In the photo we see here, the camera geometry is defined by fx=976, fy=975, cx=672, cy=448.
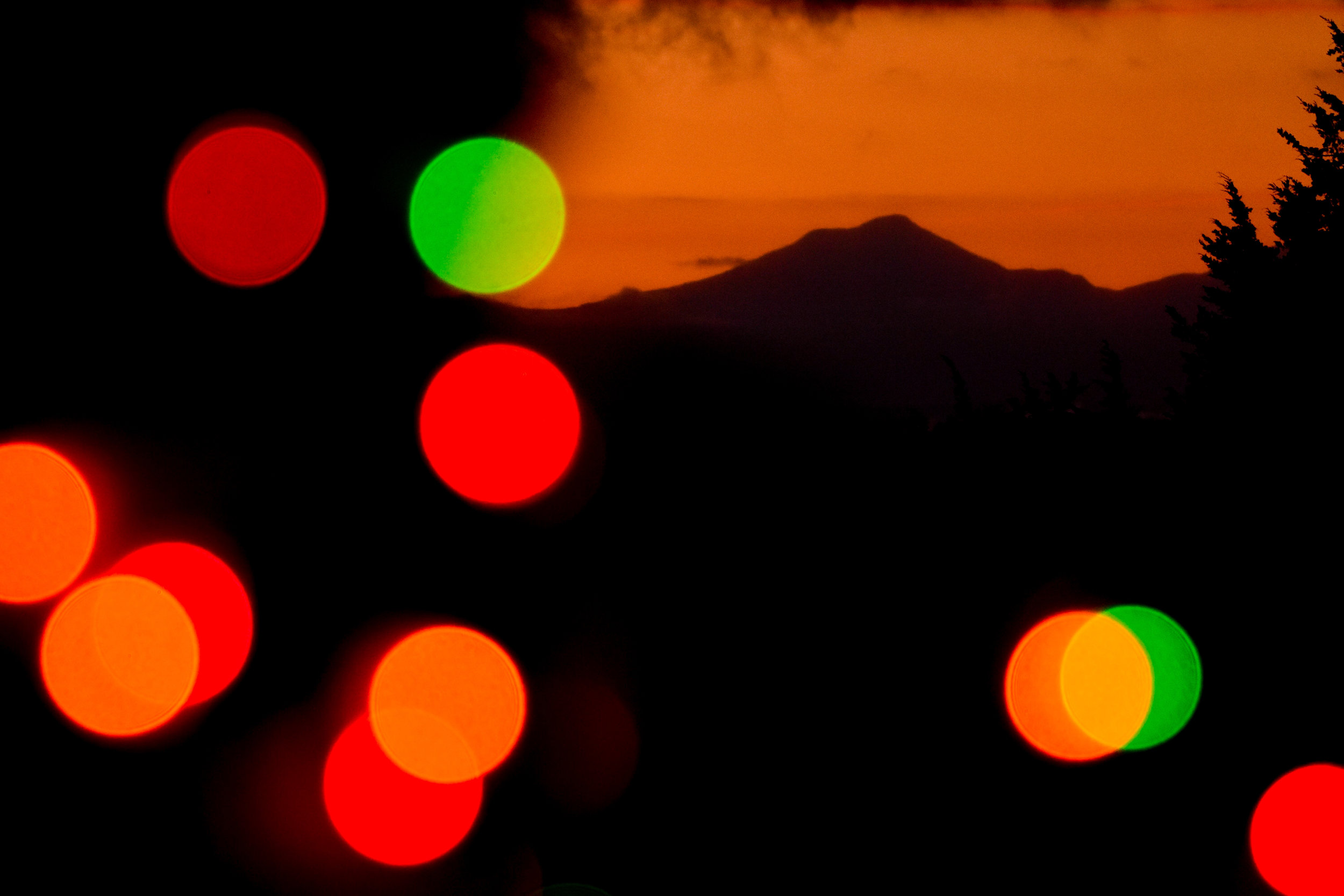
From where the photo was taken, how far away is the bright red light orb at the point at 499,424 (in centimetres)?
685

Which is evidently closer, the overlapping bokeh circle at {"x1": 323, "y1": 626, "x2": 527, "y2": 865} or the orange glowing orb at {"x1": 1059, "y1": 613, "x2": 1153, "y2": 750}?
the overlapping bokeh circle at {"x1": 323, "y1": 626, "x2": 527, "y2": 865}

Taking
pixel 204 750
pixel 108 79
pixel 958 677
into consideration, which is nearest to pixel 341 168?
pixel 108 79

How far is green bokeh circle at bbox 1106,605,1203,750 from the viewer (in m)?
4.91

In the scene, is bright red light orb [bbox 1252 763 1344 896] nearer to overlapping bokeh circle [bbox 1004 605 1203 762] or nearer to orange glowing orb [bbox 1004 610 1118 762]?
overlapping bokeh circle [bbox 1004 605 1203 762]

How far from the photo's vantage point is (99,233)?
6.20 meters

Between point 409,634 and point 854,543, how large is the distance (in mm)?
2764

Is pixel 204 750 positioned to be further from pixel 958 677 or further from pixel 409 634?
pixel 958 677

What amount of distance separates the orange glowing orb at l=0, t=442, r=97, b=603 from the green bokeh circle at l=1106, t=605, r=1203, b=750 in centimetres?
599

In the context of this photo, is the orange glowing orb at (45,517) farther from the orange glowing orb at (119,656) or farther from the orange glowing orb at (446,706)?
the orange glowing orb at (446,706)

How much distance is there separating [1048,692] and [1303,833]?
4.21 feet

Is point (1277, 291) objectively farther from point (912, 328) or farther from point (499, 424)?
point (499, 424)

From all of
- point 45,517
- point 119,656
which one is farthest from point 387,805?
point 45,517

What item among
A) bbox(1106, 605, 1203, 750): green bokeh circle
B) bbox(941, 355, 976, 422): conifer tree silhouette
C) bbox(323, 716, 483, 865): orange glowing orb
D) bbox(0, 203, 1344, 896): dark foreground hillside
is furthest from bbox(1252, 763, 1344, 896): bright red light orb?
bbox(323, 716, 483, 865): orange glowing orb

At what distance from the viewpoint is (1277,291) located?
21062mm
